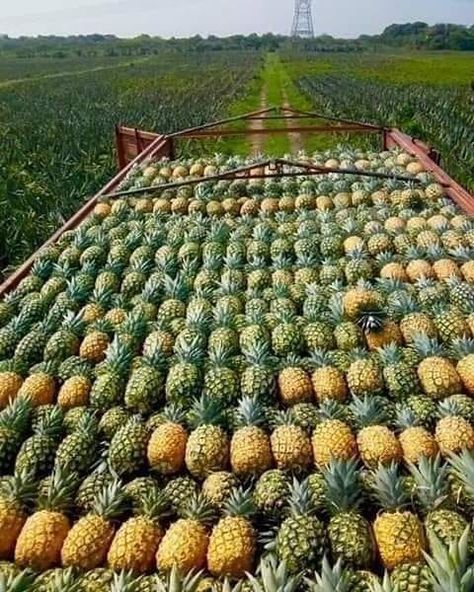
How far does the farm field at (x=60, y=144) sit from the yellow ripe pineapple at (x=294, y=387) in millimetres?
6603

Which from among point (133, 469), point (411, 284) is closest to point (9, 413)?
point (133, 469)

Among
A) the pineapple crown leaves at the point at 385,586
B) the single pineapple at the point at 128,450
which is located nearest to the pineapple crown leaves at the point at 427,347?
the pineapple crown leaves at the point at 385,586

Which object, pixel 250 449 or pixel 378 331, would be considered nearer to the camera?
pixel 250 449

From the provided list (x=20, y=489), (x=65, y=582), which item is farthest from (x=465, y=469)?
(x=20, y=489)

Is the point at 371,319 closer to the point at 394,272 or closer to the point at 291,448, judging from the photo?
the point at 394,272

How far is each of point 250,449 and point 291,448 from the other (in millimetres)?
236

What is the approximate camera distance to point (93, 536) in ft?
9.66

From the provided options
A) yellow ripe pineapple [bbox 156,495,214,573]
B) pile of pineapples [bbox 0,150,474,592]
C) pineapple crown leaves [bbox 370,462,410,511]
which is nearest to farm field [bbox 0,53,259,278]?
pile of pineapples [bbox 0,150,474,592]

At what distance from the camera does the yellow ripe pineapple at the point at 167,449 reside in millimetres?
3477

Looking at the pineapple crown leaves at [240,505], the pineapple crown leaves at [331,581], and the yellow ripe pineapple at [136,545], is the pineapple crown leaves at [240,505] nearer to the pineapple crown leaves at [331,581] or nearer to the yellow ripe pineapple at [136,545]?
the yellow ripe pineapple at [136,545]

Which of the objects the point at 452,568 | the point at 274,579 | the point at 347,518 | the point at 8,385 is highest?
the point at 452,568

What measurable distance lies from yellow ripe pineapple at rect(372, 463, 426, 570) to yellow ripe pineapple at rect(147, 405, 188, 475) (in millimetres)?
1140

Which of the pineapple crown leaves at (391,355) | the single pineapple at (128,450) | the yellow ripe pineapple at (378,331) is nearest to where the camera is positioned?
the single pineapple at (128,450)

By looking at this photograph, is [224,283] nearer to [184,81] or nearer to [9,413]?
[9,413]
